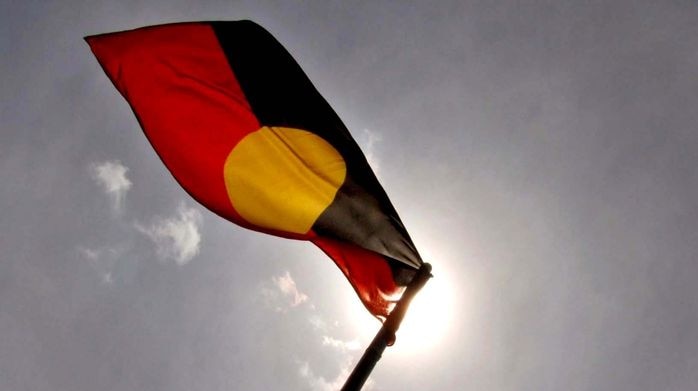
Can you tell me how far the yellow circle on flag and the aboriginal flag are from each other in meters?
0.01

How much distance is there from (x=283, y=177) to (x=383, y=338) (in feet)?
7.93

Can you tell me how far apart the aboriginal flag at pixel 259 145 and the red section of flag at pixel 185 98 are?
0.04 ft

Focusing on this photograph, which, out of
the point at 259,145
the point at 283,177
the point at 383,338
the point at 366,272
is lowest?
the point at 383,338

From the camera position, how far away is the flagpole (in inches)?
139

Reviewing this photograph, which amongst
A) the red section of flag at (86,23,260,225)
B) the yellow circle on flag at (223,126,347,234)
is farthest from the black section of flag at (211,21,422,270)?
the red section of flag at (86,23,260,225)

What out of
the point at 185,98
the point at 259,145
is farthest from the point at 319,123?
the point at 185,98

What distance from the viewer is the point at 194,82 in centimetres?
611

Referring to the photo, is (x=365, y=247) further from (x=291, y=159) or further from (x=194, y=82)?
(x=194, y=82)

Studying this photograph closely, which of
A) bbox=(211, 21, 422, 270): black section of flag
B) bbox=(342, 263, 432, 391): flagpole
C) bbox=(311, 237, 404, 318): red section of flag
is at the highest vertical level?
bbox=(211, 21, 422, 270): black section of flag

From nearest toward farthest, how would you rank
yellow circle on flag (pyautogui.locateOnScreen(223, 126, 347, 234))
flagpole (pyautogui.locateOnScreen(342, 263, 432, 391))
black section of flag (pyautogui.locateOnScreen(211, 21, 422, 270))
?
flagpole (pyautogui.locateOnScreen(342, 263, 432, 391)) < black section of flag (pyautogui.locateOnScreen(211, 21, 422, 270)) < yellow circle on flag (pyautogui.locateOnScreen(223, 126, 347, 234))

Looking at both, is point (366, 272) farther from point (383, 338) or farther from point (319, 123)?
point (319, 123)

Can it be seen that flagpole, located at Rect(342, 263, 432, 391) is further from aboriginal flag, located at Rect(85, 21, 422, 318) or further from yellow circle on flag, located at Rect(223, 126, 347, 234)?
yellow circle on flag, located at Rect(223, 126, 347, 234)

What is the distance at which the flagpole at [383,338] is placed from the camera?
352cm

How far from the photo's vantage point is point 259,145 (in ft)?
18.9
